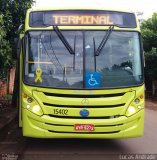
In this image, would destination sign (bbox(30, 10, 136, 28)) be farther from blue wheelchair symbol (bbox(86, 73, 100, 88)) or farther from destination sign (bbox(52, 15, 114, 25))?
blue wheelchair symbol (bbox(86, 73, 100, 88))

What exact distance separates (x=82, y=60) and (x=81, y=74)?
0.31 metres

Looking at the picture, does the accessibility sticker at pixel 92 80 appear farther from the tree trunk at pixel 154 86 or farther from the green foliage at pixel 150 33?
the tree trunk at pixel 154 86

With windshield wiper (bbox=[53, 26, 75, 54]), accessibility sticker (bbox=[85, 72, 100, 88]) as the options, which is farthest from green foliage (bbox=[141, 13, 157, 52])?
accessibility sticker (bbox=[85, 72, 100, 88])

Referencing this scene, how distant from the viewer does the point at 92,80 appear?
909 centimetres

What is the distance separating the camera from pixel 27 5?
13969 mm

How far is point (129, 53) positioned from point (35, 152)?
9.55ft

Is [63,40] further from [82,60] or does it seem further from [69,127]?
[69,127]

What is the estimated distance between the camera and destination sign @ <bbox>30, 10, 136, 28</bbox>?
949 centimetres

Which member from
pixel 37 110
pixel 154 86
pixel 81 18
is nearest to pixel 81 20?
pixel 81 18

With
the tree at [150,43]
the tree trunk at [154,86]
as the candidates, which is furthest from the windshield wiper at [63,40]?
the tree trunk at [154,86]

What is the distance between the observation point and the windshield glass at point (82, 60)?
9.12m

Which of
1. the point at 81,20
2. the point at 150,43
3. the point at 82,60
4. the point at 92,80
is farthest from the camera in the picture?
the point at 150,43

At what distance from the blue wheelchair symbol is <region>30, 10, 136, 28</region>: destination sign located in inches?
45.7

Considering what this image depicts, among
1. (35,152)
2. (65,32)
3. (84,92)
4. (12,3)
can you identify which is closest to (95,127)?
(84,92)
